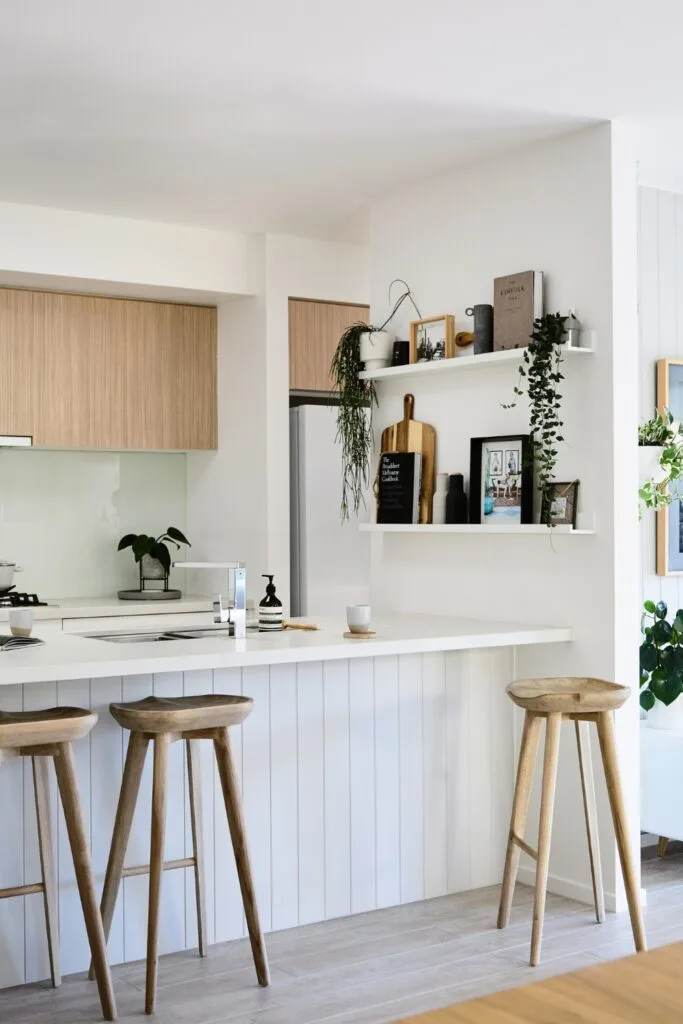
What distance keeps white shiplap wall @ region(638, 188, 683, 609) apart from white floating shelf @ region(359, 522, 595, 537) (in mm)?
826

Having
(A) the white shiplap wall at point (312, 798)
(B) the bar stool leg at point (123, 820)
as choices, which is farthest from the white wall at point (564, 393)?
(B) the bar stool leg at point (123, 820)

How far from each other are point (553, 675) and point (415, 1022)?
247 cm

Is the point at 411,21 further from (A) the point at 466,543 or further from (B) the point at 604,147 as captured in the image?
(A) the point at 466,543

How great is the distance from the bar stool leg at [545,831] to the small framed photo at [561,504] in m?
0.76

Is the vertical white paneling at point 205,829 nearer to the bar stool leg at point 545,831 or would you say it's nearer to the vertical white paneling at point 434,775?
the vertical white paneling at point 434,775

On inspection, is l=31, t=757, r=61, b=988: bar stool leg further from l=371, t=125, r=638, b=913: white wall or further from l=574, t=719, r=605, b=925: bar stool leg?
l=371, t=125, r=638, b=913: white wall

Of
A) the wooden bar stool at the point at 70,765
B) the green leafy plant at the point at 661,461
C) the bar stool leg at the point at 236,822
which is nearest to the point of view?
the wooden bar stool at the point at 70,765

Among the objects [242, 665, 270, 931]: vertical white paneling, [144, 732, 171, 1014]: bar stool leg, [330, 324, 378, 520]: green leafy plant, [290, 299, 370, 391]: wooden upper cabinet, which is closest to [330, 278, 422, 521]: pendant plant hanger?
[330, 324, 378, 520]: green leafy plant

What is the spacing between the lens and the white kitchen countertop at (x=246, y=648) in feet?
9.87

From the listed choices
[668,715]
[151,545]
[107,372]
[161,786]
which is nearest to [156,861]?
[161,786]

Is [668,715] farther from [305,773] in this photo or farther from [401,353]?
[401,353]

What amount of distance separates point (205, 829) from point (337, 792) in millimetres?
472

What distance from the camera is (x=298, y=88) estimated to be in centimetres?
356

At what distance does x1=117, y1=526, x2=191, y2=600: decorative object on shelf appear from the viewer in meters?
5.62
